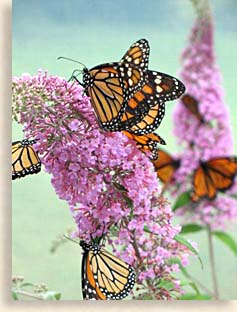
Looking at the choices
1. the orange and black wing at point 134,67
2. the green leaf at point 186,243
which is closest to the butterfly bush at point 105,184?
the green leaf at point 186,243

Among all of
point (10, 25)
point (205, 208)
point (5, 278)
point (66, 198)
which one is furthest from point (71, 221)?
point (10, 25)

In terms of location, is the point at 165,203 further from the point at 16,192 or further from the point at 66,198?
the point at 16,192

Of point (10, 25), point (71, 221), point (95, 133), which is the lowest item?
point (71, 221)

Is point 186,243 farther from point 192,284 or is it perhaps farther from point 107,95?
point 107,95

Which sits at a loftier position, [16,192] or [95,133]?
[95,133]
